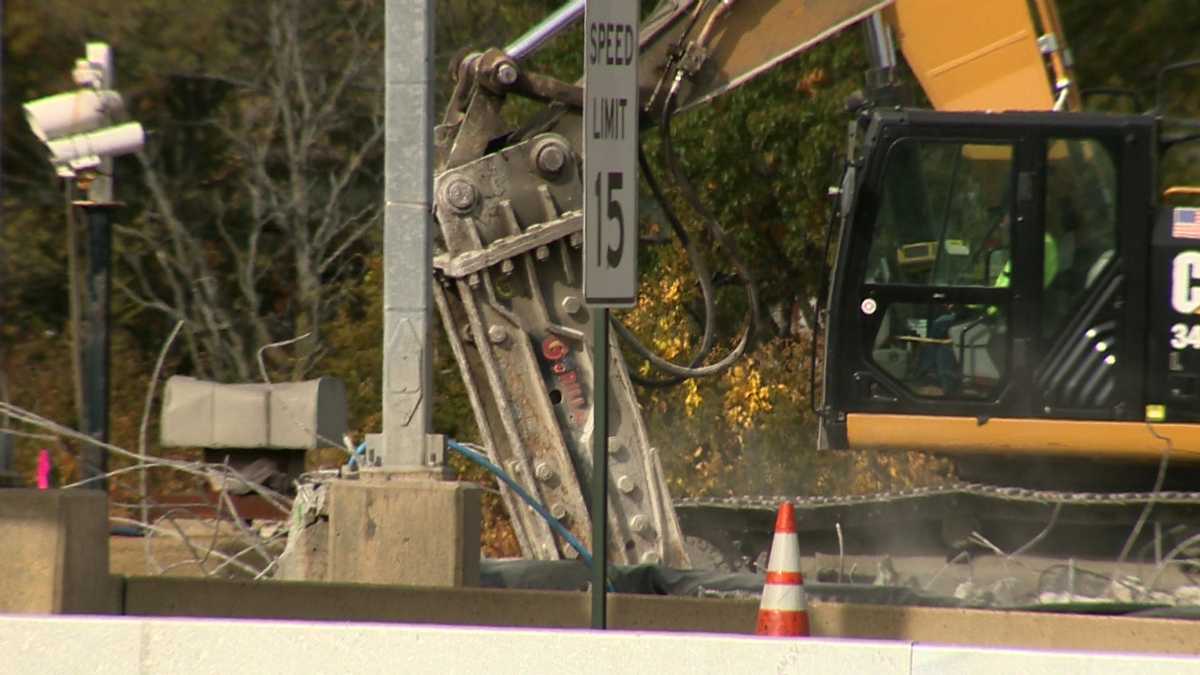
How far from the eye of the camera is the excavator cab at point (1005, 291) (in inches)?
372

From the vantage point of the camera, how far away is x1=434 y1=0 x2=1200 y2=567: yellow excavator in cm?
948

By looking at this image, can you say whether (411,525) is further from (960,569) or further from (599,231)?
(960,569)

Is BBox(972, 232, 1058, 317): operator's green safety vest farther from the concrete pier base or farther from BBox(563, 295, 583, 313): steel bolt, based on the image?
the concrete pier base

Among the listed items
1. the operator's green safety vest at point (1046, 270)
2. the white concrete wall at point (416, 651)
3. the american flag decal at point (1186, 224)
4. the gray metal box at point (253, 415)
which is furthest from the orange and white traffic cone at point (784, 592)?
the gray metal box at point (253, 415)

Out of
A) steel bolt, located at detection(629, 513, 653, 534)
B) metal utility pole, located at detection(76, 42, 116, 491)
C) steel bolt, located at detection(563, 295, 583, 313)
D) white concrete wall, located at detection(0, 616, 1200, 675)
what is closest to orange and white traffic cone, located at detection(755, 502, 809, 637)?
white concrete wall, located at detection(0, 616, 1200, 675)

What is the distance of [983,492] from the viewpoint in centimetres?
988

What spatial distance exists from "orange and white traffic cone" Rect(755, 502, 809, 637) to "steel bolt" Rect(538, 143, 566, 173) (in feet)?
10.1

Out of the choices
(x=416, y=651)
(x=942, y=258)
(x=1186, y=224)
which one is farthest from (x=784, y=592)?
(x=1186, y=224)

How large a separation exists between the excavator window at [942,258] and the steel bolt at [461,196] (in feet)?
7.05

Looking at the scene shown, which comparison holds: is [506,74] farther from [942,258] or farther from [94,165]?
[94,165]

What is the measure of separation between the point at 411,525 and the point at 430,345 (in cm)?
83

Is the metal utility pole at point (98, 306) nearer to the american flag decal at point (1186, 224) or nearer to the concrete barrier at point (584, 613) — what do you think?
the concrete barrier at point (584, 613)

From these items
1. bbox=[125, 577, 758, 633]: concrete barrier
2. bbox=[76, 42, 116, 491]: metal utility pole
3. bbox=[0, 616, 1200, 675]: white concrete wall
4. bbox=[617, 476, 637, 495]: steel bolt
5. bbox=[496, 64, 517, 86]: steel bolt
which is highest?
bbox=[496, 64, 517, 86]: steel bolt

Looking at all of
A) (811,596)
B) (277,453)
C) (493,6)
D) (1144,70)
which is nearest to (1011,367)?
(811,596)
